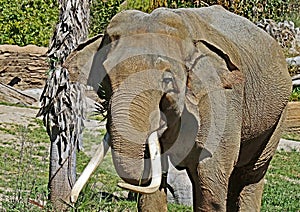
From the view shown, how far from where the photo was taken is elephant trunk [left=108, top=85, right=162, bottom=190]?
12.9ft

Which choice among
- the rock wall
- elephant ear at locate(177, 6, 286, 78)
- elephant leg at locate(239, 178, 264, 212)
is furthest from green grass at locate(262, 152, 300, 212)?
the rock wall

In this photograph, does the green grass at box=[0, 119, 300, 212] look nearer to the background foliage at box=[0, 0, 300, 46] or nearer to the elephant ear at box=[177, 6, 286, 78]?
the elephant ear at box=[177, 6, 286, 78]

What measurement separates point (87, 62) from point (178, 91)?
77 cm

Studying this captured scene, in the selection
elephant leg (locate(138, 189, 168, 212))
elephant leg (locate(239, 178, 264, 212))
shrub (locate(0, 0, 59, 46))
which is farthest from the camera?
shrub (locate(0, 0, 59, 46))

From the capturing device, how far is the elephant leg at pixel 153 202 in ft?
17.4

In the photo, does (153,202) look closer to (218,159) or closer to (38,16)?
(218,159)

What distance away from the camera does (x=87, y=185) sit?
4.96 metres

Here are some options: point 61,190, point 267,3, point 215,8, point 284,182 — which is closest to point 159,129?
point 215,8

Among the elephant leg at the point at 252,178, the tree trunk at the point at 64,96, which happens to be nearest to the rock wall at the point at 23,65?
the tree trunk at the point at 64,96

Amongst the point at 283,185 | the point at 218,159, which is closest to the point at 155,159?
the point at 218,159

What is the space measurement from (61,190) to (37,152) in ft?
15.7

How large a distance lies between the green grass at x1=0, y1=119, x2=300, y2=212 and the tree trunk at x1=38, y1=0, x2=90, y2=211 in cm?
19

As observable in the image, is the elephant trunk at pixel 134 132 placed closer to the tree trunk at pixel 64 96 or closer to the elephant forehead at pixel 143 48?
the elephant forehead at pixel 143 48

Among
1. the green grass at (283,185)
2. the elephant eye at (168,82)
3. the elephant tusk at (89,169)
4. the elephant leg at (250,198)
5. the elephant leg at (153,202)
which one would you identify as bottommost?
the green grass at (283,185)
